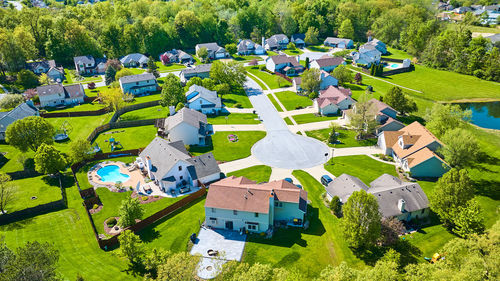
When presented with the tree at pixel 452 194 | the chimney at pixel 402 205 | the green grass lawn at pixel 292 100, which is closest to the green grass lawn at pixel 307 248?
the chimney at pixel 402 205

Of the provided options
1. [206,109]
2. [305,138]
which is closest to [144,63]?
[206,109]

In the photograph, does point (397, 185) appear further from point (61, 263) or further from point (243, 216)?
point (61, 263)

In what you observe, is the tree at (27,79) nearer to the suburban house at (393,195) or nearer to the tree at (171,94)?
the tree at (171,94)

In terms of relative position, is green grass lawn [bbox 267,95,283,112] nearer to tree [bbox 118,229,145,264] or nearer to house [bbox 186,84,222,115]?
house [bbox 186,84,222,115]

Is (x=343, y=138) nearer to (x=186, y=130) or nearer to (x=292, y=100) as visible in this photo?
(x=292, y=100)

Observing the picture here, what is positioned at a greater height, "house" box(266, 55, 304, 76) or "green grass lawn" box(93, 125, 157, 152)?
"house" box(266, 55, 304, 76)

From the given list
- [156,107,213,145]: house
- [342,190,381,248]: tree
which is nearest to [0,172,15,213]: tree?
[156,107,213,145]: house
